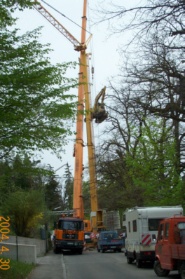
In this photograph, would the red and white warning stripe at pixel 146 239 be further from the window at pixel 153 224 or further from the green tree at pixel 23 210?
the green tree at pixel 23 210

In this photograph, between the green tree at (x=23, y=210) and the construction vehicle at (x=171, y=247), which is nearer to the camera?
the construction vehicle at (x=171, y=247)

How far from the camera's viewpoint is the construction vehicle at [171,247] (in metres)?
15.7

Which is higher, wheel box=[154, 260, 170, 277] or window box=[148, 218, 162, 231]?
window box=[148, 218, 162, 231]

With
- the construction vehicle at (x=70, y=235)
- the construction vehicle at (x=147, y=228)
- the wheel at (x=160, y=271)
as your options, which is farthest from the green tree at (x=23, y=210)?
the wheel at (x=160, y=271)

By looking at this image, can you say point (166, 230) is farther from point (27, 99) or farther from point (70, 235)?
point (70, 235)

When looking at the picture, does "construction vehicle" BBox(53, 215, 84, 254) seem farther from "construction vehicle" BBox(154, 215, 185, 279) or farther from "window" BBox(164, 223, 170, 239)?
"window" BBox(164, 223, 170, 239)

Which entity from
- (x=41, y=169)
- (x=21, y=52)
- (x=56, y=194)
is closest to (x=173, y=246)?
(x=41, y=169)

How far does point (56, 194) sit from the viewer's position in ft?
315

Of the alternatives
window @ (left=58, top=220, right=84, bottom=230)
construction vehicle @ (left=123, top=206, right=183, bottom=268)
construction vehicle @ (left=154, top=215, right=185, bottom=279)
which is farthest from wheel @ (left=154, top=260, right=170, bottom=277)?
window @ (left=58, top=220, right=84, bottom=230)

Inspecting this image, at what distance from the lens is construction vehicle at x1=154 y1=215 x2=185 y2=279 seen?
15.7 metres

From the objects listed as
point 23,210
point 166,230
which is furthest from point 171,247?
point 23,210

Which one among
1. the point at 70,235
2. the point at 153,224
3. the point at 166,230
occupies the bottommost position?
the point at 70,235

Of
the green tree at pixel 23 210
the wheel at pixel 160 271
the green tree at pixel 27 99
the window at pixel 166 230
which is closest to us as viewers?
the green tree at pixel 27 99

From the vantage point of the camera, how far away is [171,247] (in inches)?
643
